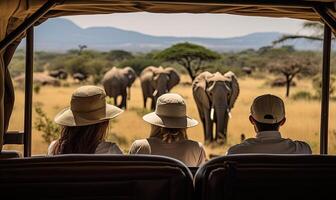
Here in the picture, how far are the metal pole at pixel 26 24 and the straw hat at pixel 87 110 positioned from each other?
1.23 ft

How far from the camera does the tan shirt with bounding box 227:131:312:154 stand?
2.63 metres

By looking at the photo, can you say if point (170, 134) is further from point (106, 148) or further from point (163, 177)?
point (163, 177)

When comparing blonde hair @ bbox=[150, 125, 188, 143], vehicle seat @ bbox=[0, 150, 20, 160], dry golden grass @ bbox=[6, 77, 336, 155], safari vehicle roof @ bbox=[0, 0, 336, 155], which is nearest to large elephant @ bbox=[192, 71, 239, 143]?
dry golden grass @ bbox=[6, 77, 336, 155]

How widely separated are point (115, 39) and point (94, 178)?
30.4m

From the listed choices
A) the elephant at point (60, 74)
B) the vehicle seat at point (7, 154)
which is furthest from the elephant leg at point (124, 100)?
the vehicle seat at point (7, 154)

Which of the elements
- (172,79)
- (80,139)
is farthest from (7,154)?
(172,79)

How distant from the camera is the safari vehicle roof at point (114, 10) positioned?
250cm

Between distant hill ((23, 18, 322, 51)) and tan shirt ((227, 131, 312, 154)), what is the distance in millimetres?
24590

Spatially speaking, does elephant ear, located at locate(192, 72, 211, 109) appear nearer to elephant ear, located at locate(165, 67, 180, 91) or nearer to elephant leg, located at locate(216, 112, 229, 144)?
elephant leg, located at locate(216, 112, 229, 144)

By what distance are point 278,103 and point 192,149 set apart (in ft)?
1.44

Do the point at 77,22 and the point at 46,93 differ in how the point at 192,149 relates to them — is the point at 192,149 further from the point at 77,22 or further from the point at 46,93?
the point at 77,22

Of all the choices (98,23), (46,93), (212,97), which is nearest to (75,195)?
(212,97)

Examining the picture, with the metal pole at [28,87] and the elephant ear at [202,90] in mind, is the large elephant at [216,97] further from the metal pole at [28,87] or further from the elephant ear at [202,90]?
the metal pole at [28,87]

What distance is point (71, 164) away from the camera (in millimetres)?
1847
